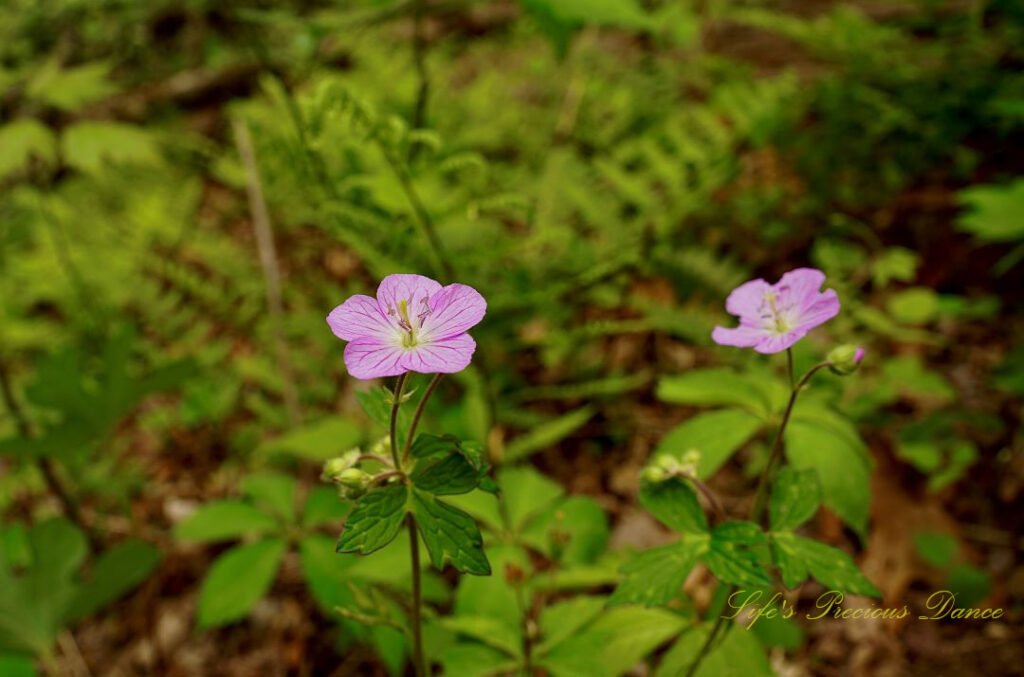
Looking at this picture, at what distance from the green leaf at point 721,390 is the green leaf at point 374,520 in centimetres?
83

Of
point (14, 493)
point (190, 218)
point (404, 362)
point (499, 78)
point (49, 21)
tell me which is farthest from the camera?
point (49, 21)

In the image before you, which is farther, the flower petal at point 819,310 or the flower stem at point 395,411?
the flower petal at point 819,310

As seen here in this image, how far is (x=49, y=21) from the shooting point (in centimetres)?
470

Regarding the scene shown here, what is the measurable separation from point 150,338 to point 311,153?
6.48 ft

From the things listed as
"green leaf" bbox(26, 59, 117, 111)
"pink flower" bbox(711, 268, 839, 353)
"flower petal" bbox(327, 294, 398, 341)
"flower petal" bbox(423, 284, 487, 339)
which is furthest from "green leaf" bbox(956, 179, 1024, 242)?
"green leaf" bbox(26, 59, 117, 111)

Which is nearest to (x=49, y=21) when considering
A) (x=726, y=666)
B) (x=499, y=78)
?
(x=499, y=78)

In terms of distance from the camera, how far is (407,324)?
1.07 meters

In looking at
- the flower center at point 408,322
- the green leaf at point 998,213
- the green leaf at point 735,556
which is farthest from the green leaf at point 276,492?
the green leaf at point 998,213

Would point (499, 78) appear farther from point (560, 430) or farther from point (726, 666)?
point (726, 666)

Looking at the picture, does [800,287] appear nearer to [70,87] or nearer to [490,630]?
[490,630]

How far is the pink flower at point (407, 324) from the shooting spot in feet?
3.28

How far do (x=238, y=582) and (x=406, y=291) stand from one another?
1201 mm

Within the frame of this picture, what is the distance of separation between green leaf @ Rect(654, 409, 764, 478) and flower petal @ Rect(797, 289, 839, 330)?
42cm

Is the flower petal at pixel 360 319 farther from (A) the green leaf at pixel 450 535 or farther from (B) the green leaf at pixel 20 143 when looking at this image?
(B) the green leaf at pixel 20 143
